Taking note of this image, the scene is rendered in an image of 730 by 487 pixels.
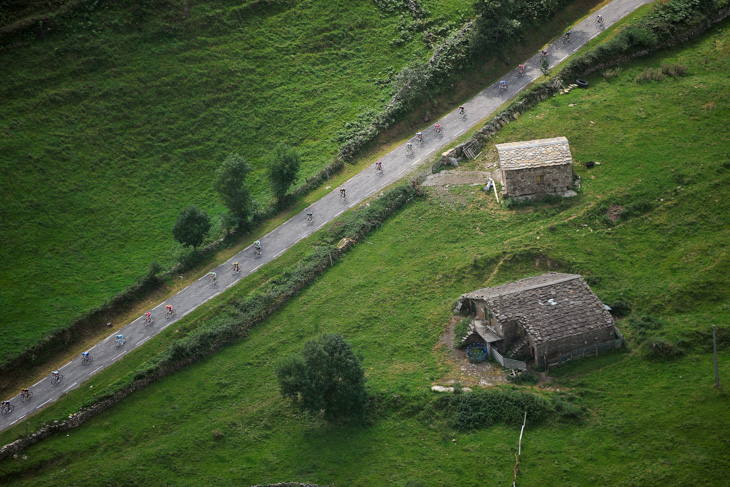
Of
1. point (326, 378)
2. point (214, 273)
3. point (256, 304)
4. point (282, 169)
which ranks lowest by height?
point (326, 378)

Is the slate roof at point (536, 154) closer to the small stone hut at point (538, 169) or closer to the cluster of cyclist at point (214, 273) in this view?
the small stone hut at point (538, 169)

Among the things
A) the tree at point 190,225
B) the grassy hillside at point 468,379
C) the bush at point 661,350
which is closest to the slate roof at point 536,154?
the grassy hillside at point 468,379

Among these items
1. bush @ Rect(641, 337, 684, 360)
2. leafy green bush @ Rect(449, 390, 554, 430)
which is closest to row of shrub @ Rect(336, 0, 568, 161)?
leafy green bush @ Rect(449, 390, 554, 430)

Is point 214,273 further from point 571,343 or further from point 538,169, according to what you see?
point 571,343

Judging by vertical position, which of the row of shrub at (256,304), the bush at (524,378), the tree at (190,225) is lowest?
the bush at (524,378)

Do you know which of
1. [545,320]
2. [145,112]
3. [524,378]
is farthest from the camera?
[145,112]

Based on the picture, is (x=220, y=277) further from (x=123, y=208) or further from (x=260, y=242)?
(x=123, y=208)

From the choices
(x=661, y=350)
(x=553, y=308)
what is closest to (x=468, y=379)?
(x=553, y=308)
